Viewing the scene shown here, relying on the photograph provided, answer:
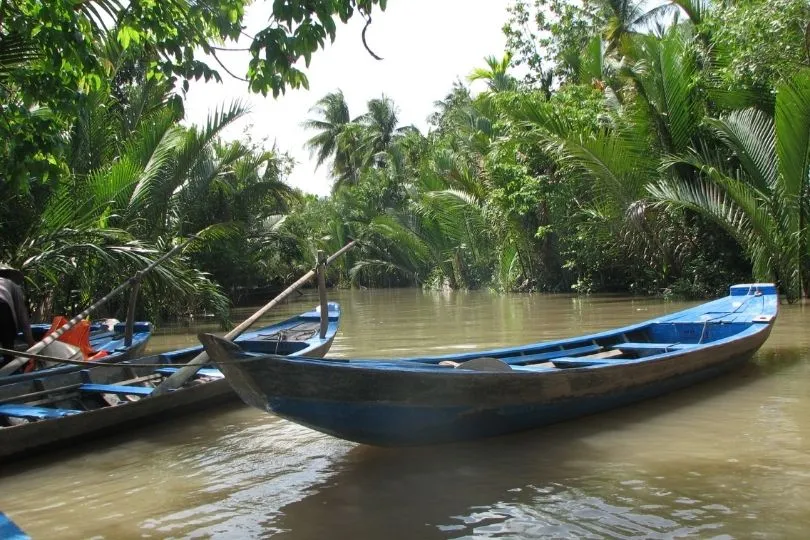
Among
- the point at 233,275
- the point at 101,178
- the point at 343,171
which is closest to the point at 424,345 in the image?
the point at 101,178

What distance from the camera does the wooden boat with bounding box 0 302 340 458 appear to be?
506 centimetres

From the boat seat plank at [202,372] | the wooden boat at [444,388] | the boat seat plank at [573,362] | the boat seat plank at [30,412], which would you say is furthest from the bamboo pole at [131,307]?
the boat seat plank at [573,362]

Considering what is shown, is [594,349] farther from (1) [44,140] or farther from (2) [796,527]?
(1) [44,140]

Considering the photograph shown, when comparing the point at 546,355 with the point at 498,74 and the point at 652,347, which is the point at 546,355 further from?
the point at 498,74

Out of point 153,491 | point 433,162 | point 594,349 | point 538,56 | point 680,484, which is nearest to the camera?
point 680,484

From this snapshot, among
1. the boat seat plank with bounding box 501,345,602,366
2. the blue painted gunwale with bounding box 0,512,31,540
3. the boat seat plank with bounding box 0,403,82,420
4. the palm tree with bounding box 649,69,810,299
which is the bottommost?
the boat seat plank with bounding box 0,403,82,420

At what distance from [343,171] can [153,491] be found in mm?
36732

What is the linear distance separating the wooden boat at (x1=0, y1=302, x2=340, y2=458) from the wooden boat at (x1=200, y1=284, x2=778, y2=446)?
107cm

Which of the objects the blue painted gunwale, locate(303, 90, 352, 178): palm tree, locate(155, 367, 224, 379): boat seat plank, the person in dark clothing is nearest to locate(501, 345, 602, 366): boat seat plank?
locate(155, 367, 224, 379): boat seat plank

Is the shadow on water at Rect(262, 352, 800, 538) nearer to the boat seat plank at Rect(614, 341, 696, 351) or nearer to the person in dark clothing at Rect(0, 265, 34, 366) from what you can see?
the boat seat plank at Rect(614, 341, 696, 351)

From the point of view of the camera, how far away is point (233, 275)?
20.8 m

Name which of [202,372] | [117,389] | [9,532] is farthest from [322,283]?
[9,532]

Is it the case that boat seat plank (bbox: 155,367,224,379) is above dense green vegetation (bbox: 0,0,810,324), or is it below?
below

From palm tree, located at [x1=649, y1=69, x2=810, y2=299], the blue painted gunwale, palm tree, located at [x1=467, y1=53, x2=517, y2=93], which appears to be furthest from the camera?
palm tree, located at [x1=467, y1=53, x2=517, y2=93]
